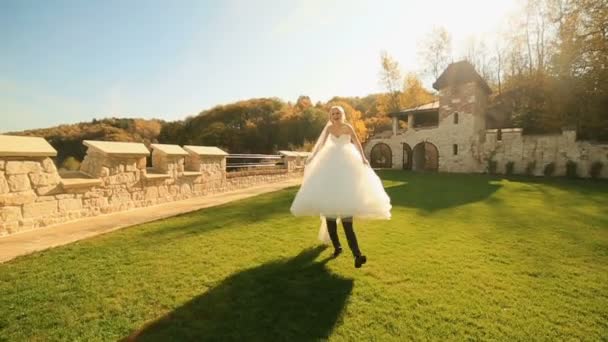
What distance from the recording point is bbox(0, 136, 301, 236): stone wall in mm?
5402

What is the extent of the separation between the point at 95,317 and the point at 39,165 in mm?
4466

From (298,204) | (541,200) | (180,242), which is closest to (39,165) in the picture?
(180,242)

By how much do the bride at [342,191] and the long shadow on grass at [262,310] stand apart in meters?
0.70

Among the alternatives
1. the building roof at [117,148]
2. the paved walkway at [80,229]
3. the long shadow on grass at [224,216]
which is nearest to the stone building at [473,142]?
the long shadow on grass at [224,216]

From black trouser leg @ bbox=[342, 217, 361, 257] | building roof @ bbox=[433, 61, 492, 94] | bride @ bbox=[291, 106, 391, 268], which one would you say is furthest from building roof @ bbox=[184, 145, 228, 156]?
building roof @ bbox=[433, 61, 492, 94]

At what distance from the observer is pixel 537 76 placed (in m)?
24.6

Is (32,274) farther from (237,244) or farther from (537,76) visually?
(537,76)

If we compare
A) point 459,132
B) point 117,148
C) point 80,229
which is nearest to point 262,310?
point 80,229

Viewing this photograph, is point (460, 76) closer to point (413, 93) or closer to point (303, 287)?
point (413, 93)

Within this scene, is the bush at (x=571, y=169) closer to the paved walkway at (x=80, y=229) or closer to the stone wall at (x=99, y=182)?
the stone wall at (x=99, y=182)

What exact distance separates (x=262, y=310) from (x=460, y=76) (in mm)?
26436

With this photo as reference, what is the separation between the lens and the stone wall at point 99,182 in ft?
17.7

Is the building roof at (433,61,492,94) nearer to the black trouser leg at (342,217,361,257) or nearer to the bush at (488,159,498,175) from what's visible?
the bush at (488,159,498,175)

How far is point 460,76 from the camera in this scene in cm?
2416
